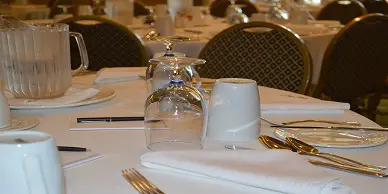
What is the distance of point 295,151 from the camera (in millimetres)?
971

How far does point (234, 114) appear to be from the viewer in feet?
3.42

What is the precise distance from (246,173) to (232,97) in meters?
0.27

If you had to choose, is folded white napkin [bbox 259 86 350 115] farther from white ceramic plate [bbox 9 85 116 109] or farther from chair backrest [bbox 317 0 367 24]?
chair backrest [bbox 317 0 367 24]

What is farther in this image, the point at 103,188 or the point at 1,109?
the point at 1,109

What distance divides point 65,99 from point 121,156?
424 mm

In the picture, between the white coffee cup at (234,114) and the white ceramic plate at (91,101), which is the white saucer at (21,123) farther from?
the white coffee cup at (234,114)

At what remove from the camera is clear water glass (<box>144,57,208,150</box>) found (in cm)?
104

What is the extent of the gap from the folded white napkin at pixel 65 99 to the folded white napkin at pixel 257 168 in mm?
465

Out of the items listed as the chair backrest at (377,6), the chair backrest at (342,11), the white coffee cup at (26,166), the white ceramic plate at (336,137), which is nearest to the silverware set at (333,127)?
the white ceramic plate at (336,137)

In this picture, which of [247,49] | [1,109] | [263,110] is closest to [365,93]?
[247,49]

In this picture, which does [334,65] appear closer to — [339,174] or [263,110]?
[263,110]

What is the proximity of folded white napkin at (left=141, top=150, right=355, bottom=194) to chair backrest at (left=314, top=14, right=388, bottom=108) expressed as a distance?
1809mm

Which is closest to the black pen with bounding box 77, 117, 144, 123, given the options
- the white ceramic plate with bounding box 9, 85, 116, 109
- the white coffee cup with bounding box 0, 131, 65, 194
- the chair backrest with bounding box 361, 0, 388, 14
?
the white ceramic plate with bounding box 9, 85, 116, 109

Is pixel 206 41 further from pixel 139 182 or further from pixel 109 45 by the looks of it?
pixel 139 182
